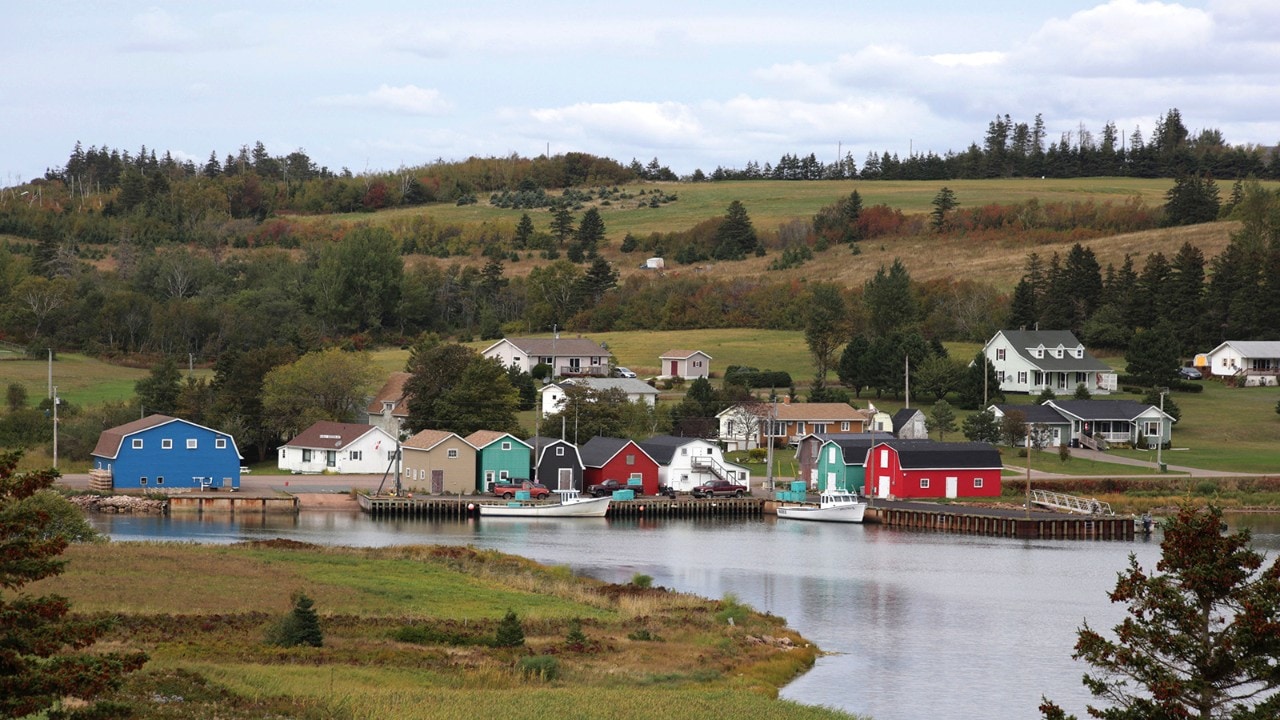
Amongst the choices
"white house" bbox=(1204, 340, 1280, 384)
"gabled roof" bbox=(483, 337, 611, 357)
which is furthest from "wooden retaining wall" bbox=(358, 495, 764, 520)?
"white house" bbox=(1204, 340, 1280, 384)

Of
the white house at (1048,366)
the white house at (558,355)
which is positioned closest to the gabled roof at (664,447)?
the white house at (558,355)

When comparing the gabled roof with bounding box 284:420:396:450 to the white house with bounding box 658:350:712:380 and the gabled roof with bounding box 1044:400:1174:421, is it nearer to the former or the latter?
the white house with bounding box 658:350:712:380

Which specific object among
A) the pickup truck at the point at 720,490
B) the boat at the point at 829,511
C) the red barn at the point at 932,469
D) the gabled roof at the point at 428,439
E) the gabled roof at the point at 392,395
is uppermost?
the gabled roof at the point at 392,395

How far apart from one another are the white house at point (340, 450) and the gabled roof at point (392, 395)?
4623 mm

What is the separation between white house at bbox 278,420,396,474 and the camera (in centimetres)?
7188

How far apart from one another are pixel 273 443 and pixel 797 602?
44.5 m

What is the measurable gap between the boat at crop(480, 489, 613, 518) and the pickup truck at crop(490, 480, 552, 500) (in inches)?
61.6

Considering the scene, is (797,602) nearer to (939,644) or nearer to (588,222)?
(939,644)

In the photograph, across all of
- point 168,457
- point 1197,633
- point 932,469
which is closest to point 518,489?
point 168,457

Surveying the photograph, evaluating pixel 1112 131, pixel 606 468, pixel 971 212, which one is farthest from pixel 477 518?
pixel 1112 131

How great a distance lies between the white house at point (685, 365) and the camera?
3649 inches

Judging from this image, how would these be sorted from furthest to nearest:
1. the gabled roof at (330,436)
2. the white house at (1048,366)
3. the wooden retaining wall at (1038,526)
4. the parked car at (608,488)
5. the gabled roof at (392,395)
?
the white house at (1048,366), the gabled roof at (392,395), the gabled roof at (330,436), the parked car at (608,488), the wooden retaining wall at (1038,526)

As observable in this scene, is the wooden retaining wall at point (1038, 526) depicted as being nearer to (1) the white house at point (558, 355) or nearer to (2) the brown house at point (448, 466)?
(2) the brown house at point (448, 466)

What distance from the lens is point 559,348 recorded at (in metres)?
95.1
